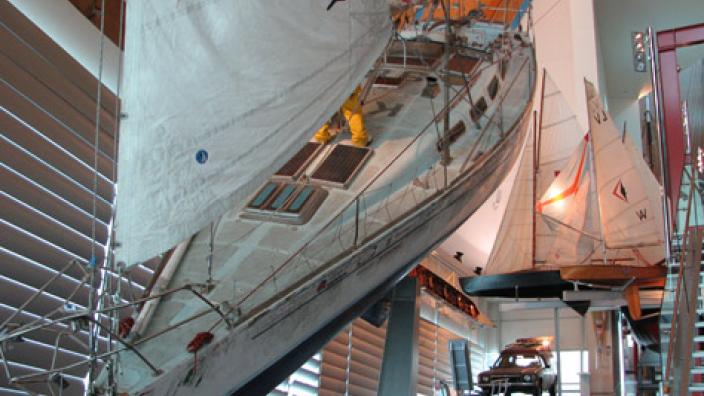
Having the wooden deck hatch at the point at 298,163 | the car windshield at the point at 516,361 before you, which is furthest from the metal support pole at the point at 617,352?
the wooden deck hatch at the point at 298,163

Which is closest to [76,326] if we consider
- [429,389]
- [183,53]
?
[183,53]

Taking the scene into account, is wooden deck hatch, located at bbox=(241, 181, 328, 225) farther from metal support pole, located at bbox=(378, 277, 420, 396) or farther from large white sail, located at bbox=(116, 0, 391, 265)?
large white sail, located at bbox=(116, 0, 391, 265)

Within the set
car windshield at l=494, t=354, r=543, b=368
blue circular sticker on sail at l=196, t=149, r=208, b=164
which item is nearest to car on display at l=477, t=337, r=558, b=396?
car windshield at l=494, t=354, r=543, b=368

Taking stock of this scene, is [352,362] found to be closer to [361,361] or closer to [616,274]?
[361,361]

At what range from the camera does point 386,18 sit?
6551mm

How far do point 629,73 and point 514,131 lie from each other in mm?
19050

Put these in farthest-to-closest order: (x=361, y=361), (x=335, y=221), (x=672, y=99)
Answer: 1. (x=672, y=99)
2. (x=361, y=361)
3. (x=335, y=221)

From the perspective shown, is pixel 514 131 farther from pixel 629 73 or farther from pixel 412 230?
pixel 629 73

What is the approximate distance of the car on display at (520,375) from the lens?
41.2 ft

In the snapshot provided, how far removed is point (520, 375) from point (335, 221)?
6.46 m

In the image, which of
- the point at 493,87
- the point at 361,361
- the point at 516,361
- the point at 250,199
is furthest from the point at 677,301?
the point at 361,361

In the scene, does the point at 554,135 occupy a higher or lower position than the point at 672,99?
lower

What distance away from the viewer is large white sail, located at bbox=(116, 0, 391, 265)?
4.72 metres

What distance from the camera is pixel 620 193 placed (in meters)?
15.9
